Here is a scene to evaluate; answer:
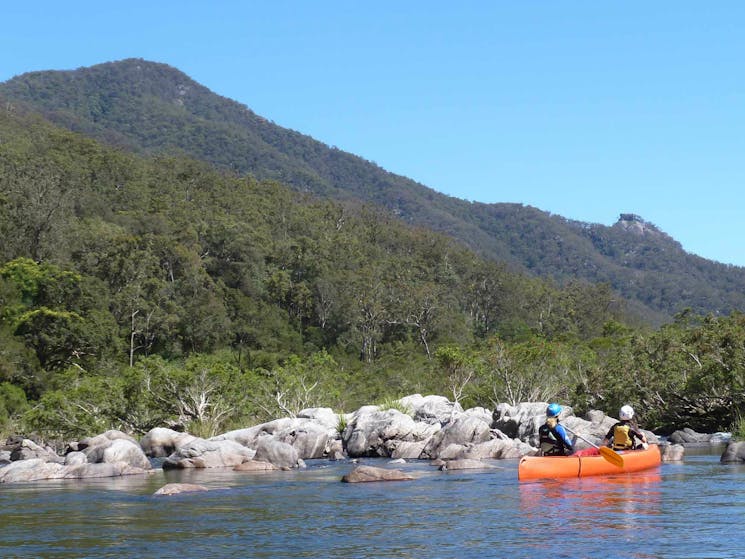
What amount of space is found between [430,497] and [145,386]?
2216 centimetres

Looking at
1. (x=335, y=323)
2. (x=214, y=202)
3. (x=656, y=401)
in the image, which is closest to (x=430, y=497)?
(x=656, y=401)

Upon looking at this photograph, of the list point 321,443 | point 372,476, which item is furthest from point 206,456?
point 372,476

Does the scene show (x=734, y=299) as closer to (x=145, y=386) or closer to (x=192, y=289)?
(x=192, y=289)

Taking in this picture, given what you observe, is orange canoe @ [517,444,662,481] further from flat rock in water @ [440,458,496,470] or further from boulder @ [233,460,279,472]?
boulder @ [233,460,279,472]

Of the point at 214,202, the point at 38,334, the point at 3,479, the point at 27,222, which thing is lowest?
the point at 3,479

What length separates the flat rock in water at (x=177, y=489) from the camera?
69.6 feet

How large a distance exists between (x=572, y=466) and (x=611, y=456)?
3.11 feet

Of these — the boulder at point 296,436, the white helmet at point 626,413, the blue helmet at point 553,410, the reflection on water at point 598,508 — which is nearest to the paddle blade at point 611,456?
the reflection on water at point 598,508

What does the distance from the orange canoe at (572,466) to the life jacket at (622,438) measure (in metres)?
0.37

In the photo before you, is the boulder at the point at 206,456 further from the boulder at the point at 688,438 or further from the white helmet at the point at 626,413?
the boulder at the point at 688,438

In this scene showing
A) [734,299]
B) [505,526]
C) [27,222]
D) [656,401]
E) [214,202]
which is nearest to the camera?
[505,526]

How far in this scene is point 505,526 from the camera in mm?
15133

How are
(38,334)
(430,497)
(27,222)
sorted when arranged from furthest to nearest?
1. (27,222)
2. (38,334)
3. (430,497)

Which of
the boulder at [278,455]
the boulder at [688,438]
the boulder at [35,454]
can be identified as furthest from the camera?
the boulder at [35,454]
